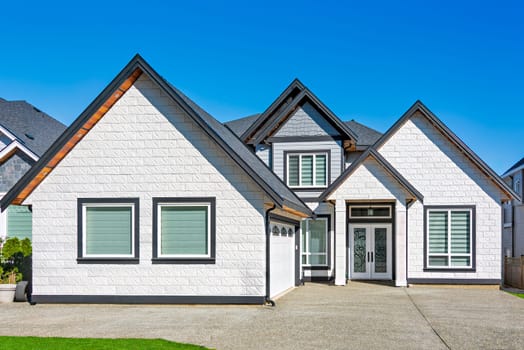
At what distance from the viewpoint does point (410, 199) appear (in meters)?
21.4

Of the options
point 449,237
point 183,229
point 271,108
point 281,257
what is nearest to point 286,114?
point 271,108

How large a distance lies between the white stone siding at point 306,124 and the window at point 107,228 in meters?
9.90

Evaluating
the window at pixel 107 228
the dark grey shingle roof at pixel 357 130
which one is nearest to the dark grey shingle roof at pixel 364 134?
the dark grey shingle roof at pixel 357 130

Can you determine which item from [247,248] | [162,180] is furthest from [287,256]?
[162,180]

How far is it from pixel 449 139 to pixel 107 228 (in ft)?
44.5

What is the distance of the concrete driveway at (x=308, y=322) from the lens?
35.4 feet

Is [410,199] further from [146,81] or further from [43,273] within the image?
[43,273]

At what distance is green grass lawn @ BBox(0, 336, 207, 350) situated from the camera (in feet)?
32.3

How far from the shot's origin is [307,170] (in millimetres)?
24422

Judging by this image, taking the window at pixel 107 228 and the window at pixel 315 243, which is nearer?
the window at pixel 107 228

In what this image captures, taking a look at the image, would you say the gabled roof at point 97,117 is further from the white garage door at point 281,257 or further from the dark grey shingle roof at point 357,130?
the dark grey shingle roof at point 357,130

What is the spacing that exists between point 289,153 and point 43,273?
11.6 metres

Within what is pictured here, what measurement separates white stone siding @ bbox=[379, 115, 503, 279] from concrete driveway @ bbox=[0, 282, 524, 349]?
4.32 meters

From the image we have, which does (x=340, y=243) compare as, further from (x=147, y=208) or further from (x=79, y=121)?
(x=79, y=121)
